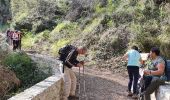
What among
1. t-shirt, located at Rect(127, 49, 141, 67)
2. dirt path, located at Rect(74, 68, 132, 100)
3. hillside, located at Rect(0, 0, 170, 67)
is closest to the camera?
t-shirt, located at Rect(127, 49, 141, 67)

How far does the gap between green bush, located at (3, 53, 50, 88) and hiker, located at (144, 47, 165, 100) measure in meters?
3.66

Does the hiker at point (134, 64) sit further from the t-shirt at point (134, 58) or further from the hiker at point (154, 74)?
the hiker at point (154, 74)

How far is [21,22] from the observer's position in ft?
117

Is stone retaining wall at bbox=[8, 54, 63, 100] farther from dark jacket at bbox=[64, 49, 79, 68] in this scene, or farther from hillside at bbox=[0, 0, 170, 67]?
hillside at bbox=[0, 0, 170, 67]

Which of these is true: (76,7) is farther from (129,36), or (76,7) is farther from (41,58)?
(41,58)

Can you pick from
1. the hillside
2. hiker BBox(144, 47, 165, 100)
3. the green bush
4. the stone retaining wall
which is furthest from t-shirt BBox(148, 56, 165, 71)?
the hillside

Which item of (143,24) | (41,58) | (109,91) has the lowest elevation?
(109,91)

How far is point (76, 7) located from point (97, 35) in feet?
24.6

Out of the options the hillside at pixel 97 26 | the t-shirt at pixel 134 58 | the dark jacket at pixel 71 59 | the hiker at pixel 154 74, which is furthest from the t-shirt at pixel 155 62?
the hillside at pixel 97 26

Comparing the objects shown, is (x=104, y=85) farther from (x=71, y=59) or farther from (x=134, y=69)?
(x=71, y=59)

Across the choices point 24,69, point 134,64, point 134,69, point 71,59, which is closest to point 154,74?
point 71,59

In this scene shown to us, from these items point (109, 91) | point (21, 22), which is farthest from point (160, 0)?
point (21, 22)

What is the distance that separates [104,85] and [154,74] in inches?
215

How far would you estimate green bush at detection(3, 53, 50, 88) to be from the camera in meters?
12.0
